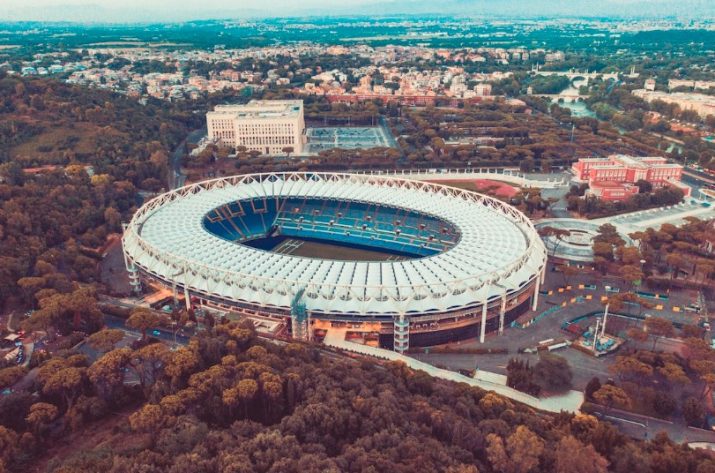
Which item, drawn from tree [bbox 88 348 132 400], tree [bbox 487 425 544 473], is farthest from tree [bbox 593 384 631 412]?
tree [bbox 88 348 132 400]

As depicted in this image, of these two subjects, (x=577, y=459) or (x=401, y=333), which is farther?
(x=401, y=333)

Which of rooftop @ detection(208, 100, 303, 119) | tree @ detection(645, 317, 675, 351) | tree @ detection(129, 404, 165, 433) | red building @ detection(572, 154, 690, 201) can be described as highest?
rooftop @ detection(208, 100, 303, 119)

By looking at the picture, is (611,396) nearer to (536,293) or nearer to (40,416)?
(536,293)

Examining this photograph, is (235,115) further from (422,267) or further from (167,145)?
(422,267)

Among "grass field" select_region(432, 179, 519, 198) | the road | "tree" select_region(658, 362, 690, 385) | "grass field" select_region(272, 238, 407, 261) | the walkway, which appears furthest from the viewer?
the road

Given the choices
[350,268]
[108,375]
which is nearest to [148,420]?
[108,375]

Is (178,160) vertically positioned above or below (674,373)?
above

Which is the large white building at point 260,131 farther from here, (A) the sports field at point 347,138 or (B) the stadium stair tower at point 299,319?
(B) the stadium stair tower at point 299,319

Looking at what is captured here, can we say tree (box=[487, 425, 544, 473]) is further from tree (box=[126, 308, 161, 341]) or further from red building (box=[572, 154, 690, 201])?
red building (box=[572, 154, 690, 201])
